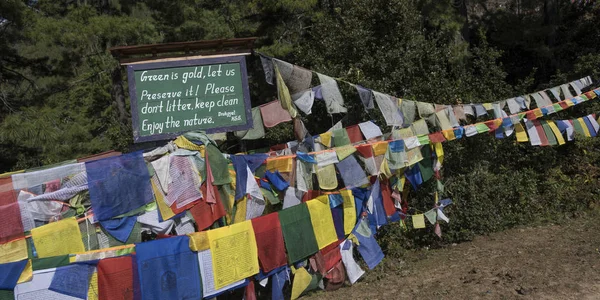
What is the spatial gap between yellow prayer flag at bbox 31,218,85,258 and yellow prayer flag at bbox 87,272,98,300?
26 centimetres

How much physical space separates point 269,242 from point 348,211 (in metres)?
1.44

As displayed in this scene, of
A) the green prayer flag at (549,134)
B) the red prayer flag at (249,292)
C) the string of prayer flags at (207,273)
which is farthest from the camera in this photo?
the green prayer flag at (549,134)

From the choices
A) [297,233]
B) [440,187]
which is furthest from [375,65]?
[297,233]

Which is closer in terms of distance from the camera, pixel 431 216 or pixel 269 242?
pixel 269 242

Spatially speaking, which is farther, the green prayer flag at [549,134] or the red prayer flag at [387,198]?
the green prayer flag at [549,134]

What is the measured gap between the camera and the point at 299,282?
20.2 feet

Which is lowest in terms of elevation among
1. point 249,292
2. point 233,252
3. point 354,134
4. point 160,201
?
point 249,292

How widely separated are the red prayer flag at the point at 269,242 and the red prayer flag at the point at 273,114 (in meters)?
1.80

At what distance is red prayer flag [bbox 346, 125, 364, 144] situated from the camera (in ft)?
25.5

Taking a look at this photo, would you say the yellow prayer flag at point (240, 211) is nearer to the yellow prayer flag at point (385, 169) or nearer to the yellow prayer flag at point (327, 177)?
the yellow prayer flag at point (327, 177)

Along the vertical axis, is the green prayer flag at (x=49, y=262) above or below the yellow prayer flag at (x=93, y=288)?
above

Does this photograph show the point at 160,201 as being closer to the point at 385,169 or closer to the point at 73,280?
the point at 73,280

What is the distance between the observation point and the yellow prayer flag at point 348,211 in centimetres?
674

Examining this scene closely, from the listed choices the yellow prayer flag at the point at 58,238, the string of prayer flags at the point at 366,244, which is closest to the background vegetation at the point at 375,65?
the string of prayer flags at the point at 366,244
